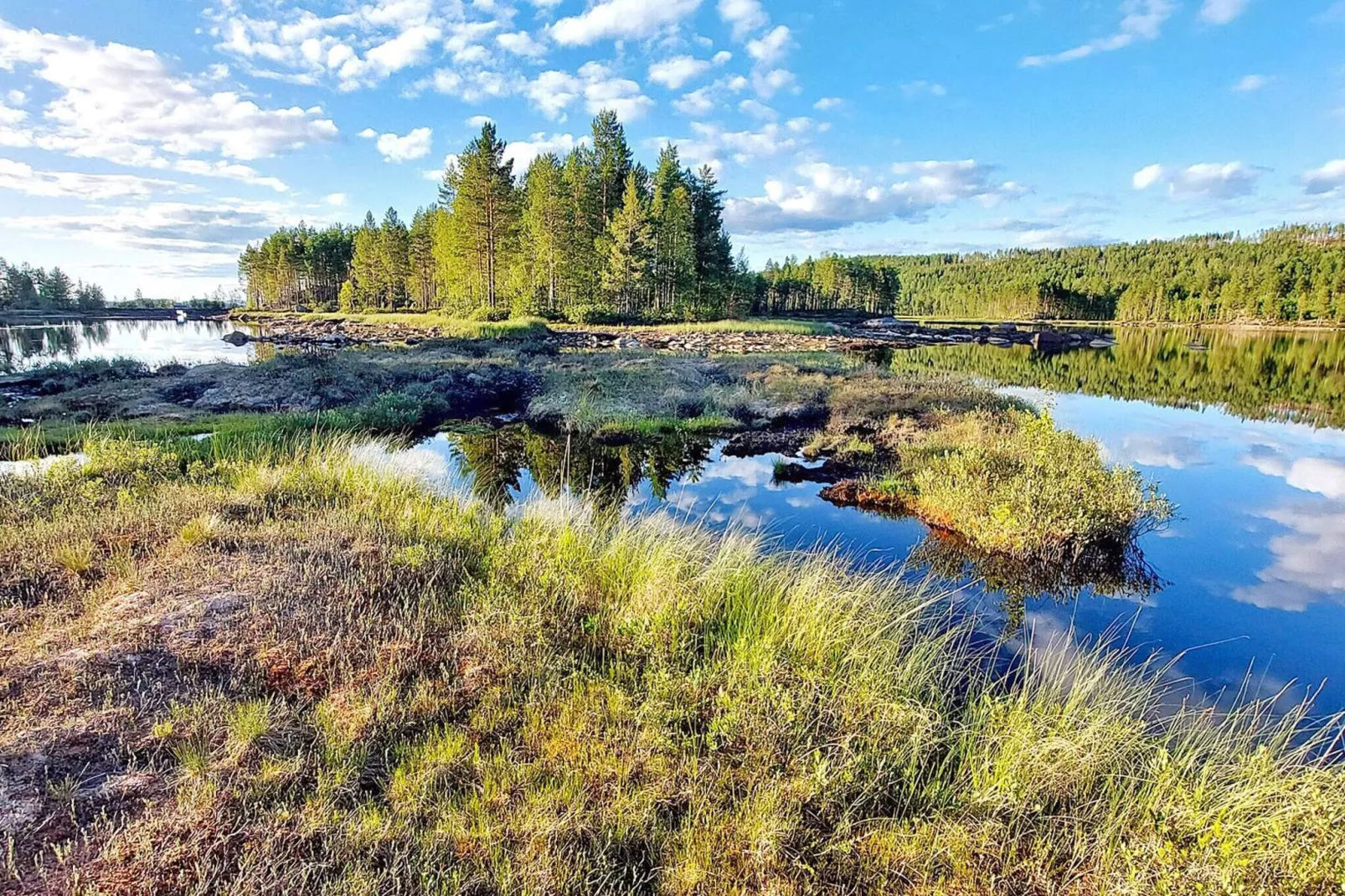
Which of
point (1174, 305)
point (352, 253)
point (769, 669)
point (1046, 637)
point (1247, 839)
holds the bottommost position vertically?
point (1046, 637)

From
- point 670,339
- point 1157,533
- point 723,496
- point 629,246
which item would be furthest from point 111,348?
point 1157,533

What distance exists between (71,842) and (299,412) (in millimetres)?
17602

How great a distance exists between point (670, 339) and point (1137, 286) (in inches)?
4736

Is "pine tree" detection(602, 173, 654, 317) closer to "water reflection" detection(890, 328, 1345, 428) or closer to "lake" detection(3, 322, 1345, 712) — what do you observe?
"water reflection" detection(890, 328, 1345, 428)

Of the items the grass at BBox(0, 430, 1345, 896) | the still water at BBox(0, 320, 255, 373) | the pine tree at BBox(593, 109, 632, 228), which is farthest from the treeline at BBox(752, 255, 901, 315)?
the grass at BBox(0, 430, 1345, 896)

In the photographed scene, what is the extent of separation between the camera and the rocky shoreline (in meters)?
41.9

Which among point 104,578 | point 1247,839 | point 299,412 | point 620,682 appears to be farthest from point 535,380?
point 1247,839

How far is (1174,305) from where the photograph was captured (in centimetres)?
11669

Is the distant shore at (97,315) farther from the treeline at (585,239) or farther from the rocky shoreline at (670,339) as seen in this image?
the treeline at (585,239)

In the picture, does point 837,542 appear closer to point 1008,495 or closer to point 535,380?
point 1008,495

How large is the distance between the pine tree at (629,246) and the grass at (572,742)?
1961 inches

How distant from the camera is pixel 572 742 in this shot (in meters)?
4.57

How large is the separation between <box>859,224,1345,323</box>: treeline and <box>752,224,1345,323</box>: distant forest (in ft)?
0.70

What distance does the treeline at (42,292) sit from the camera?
91.9 metres
